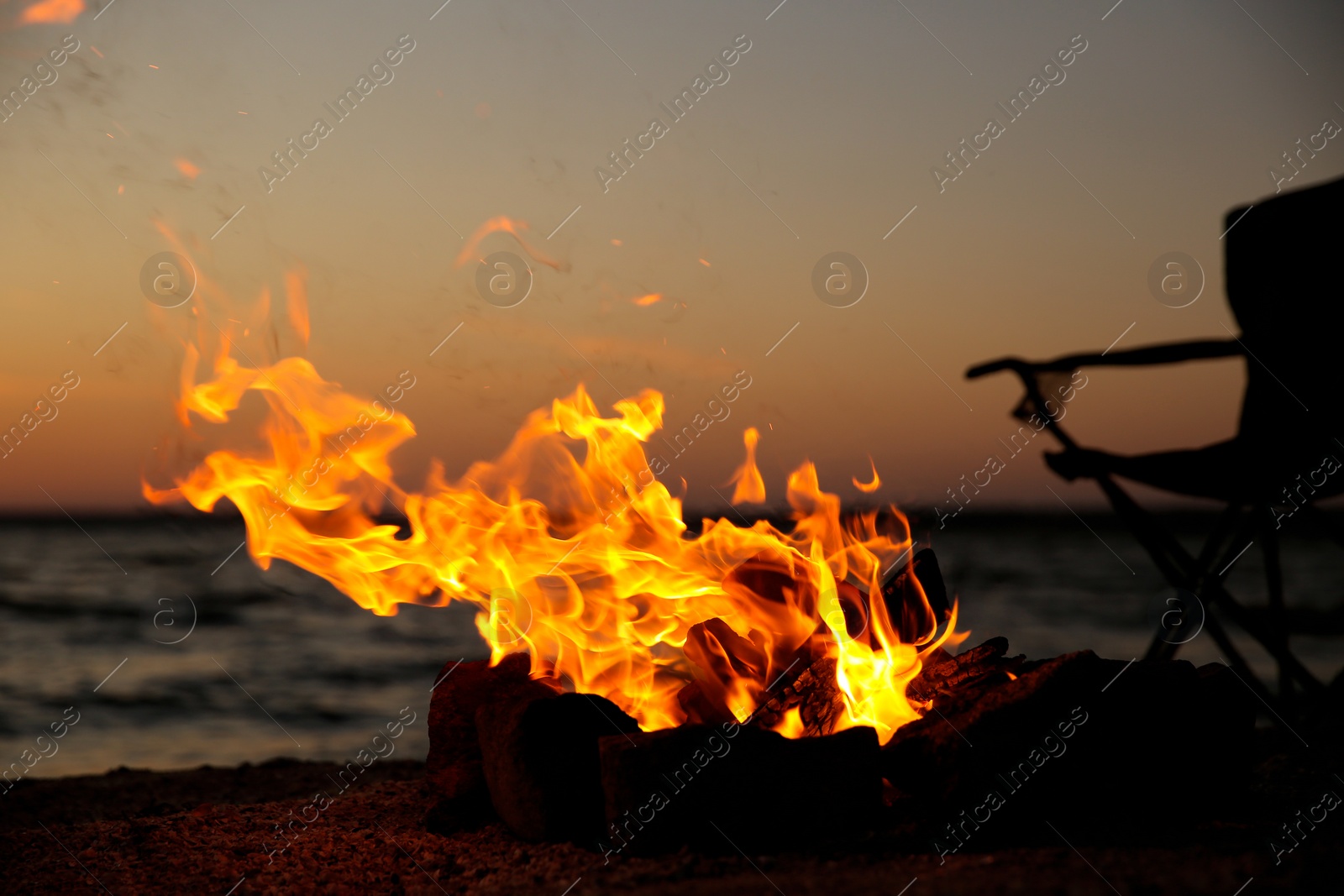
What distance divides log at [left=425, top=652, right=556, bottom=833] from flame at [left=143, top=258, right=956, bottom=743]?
0.09 meters

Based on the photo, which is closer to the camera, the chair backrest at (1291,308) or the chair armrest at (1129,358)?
the chair backrest at (1291,308)

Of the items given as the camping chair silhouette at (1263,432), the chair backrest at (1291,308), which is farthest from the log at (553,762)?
the chair backrest at (1291,308)

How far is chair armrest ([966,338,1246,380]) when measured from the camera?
15.9ft

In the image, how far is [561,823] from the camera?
3.38m

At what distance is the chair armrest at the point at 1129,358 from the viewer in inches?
190

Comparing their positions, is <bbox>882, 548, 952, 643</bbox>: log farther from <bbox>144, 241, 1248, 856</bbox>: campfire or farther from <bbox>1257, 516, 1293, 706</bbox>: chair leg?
<bbox>1257, 516, 1293, 706</bbox>: chair leg

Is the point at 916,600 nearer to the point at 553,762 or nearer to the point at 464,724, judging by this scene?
the point at 553,762

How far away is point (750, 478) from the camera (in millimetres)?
4551

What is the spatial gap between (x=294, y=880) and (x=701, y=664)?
5.25 ft

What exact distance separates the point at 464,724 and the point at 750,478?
1.61 m

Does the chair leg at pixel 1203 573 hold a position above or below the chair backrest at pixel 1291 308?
below

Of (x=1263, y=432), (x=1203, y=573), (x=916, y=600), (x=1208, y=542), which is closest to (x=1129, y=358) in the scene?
(x=1263, y=432)

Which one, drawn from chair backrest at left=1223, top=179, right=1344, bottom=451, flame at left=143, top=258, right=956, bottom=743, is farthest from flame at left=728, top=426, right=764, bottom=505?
chair backrest at left=1223, top=179, right=1344, bottom=451

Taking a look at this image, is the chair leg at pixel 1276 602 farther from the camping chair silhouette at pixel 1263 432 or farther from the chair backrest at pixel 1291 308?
the chair backrest at pixel 1291 308
